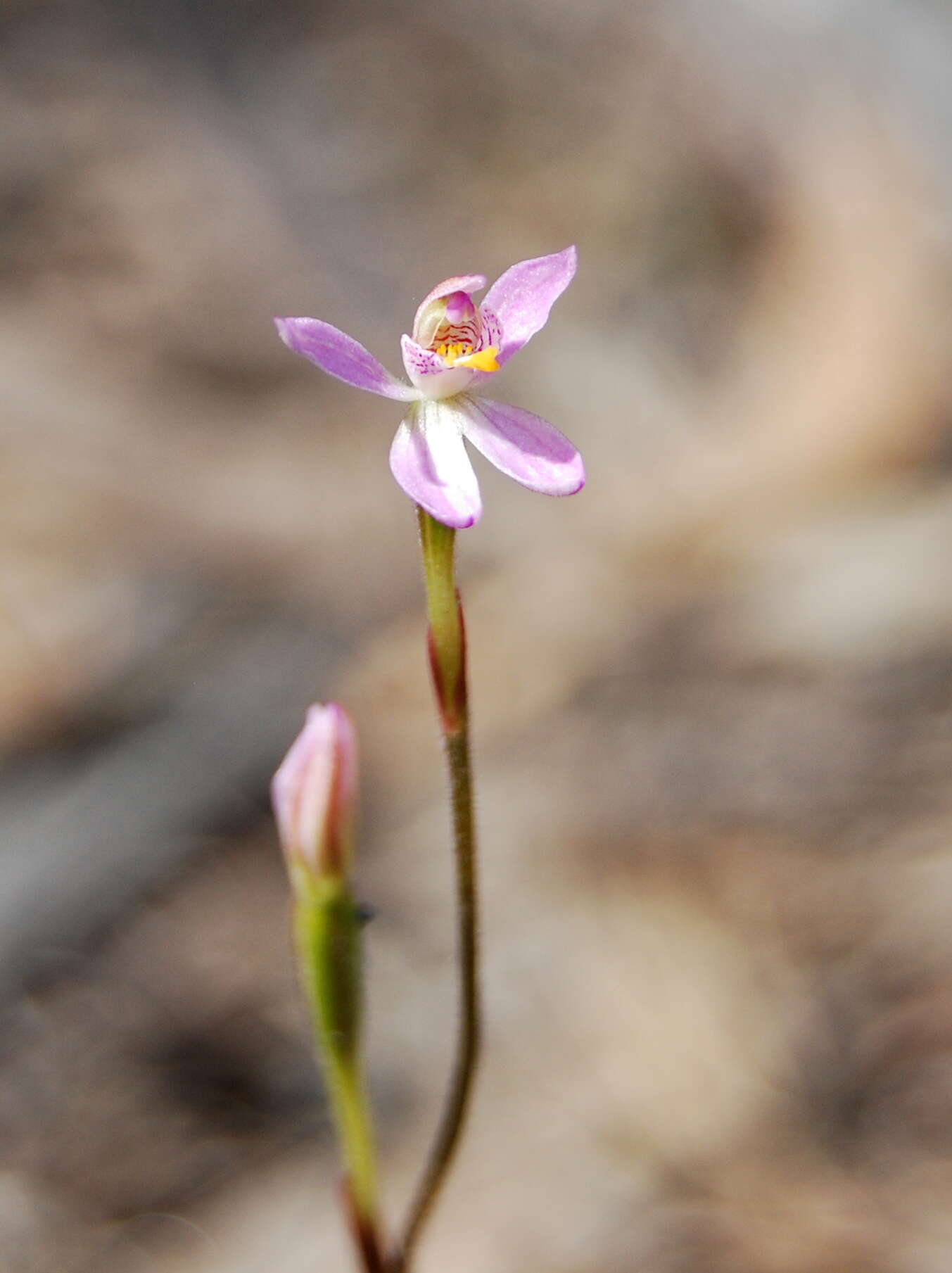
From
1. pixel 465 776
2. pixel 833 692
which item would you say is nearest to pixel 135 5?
pixel 833 692

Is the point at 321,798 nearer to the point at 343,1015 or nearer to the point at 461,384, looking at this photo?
the point at 343,1015

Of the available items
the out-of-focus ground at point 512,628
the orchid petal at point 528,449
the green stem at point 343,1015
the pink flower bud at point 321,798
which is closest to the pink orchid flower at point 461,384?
the orchid petal at point 528,449

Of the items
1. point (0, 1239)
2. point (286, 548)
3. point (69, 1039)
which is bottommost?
point (0, 1239)

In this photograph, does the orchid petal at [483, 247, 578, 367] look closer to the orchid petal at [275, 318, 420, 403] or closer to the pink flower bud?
the orchid petal at [275, 318, 420, 403]

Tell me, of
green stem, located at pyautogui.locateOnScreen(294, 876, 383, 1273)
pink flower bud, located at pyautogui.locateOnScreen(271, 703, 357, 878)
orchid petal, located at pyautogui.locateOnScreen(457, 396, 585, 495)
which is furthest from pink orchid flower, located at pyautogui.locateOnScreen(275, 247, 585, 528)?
green stem, located at pyautogui.locateOnScreen(294, 876, 383, 1273)

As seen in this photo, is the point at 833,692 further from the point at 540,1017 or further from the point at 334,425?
the point at 334,425

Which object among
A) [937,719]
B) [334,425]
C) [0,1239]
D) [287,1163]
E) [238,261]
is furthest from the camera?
[238,261]
